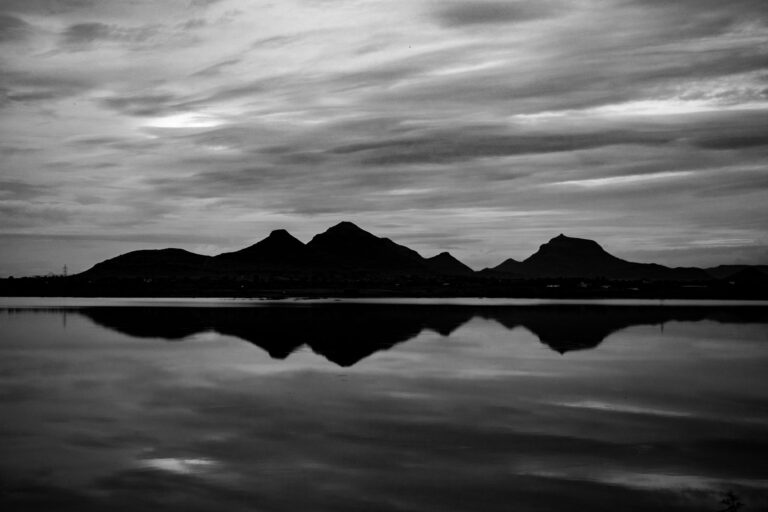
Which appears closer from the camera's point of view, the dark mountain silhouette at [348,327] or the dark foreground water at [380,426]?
the dark foreground water at [380,426]

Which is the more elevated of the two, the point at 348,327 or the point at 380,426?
the point at 348,327

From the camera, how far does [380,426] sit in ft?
63.8

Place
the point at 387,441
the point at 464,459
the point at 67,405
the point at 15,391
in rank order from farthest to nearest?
the point at 15,391
the point at 67,405
the point at 387,441
the point at 464,459

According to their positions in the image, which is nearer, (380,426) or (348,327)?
(380,426)

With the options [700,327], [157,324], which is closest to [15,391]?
[157,324]

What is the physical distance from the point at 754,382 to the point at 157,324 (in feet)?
139

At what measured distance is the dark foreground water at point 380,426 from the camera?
45.3 ft

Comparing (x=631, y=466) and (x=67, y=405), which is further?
(x=67, y=405)

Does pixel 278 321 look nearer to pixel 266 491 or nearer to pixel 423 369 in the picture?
pixel 423 369

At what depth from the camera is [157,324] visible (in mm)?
56562

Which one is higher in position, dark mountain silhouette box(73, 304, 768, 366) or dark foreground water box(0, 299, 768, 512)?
dark mountain silhouette box(73, 304, 768, 366)

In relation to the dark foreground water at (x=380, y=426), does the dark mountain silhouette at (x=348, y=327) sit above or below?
above

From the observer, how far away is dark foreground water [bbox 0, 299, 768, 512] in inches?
543

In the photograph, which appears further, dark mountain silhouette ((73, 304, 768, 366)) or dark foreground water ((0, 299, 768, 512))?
dark mountain silhouette ((73, 304, 768, 366))
